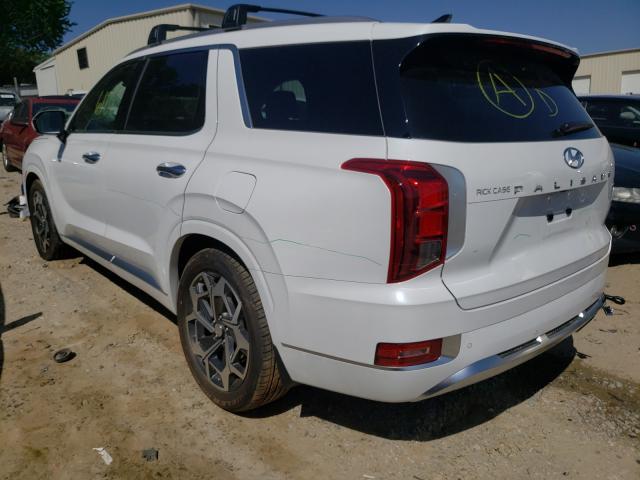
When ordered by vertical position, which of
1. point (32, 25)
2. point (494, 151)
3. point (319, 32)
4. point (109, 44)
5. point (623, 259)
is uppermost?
point (32, 25)

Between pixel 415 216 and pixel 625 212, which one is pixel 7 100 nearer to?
pixel 625 212

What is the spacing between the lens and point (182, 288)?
9.34 ft

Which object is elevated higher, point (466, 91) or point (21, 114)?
point (466, 91)

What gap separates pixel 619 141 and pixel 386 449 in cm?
607

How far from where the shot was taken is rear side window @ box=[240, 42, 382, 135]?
209 cm

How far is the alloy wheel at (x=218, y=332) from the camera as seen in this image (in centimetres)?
252

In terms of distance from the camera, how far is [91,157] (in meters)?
3.64

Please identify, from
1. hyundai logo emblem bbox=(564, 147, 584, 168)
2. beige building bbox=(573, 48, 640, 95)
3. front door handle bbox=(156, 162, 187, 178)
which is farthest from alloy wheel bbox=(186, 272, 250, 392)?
beige building bbox=(573, 48, 640, 95)

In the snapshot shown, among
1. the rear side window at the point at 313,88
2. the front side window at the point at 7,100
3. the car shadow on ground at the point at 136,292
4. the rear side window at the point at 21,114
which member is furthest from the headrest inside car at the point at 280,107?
the front side window at the point at 7,100

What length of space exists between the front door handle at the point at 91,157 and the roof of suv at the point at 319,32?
1.00m

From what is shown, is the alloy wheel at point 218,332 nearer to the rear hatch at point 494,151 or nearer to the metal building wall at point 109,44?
the rear hatch at point 494,151

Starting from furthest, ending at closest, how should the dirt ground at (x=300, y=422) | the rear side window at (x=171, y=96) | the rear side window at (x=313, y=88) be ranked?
the rear side window at (x=171, y=96) → the dirt ground at (x=300, y=422) → the rear side window at (x=313, y=88)

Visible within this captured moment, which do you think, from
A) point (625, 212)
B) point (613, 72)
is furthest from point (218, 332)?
point (613, 72)

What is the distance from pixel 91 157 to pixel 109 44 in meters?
21.6
